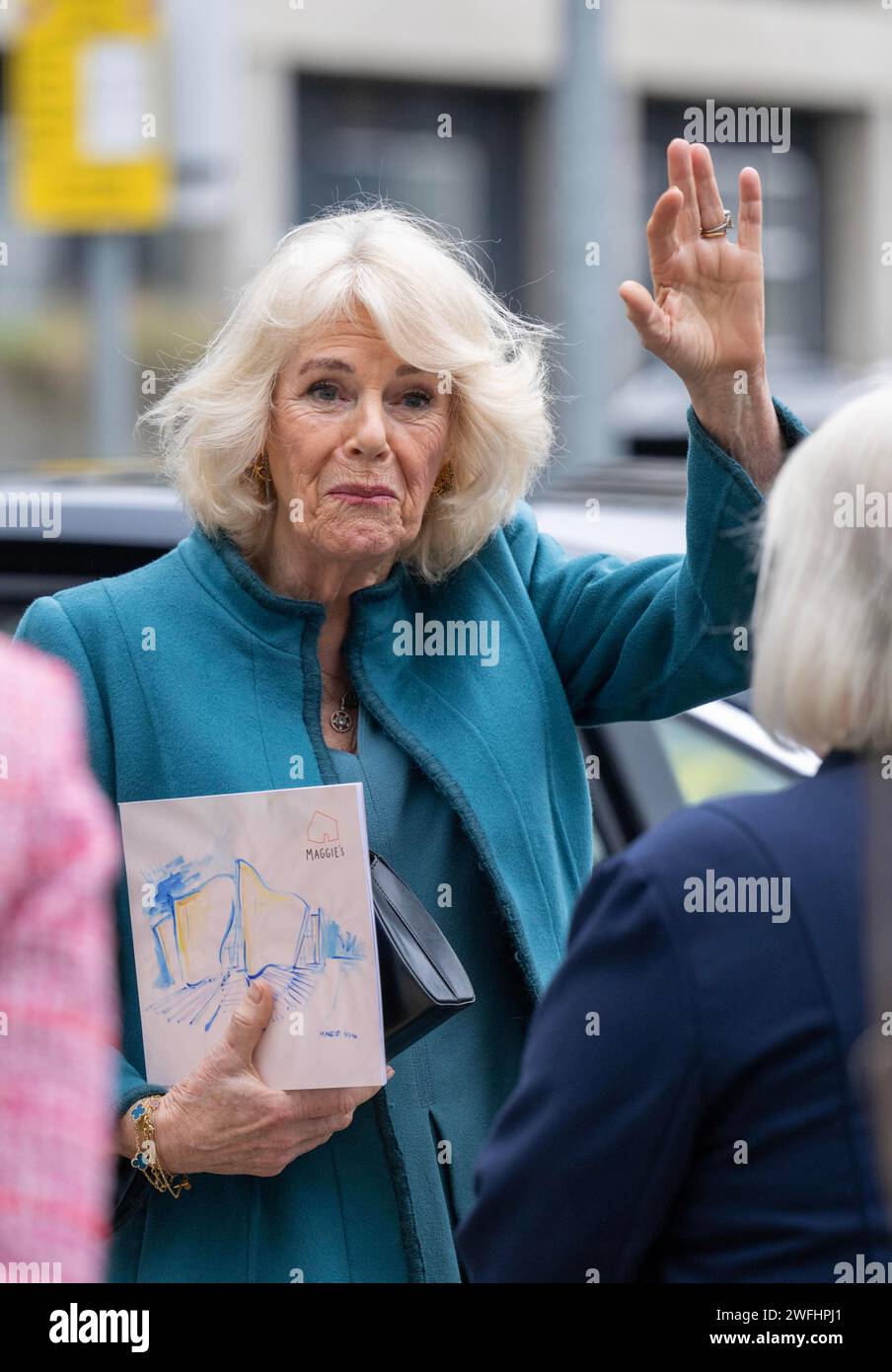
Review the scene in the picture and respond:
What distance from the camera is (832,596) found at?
60.7 inches

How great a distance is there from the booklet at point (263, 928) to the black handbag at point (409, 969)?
0.7 inches

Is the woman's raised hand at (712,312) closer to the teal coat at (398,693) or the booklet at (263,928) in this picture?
the teal coat at (398,693)

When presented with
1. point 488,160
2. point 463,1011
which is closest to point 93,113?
point 463,1011

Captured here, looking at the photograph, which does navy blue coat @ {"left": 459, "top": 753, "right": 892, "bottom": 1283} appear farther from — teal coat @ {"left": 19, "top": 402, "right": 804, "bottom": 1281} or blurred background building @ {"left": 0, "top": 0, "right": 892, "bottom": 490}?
blurred background building @ {"left": 0, "top": 0, "right": 892, "bottom": 490}

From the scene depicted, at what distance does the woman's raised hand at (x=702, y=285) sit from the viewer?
2.22m

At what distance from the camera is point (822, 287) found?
15.1 meters

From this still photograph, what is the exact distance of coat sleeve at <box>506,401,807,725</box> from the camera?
2.23 metres

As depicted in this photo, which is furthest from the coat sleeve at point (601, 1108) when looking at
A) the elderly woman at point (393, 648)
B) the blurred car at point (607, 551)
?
the blurred car at point (607, 551)

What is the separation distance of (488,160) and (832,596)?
1223 centimetres

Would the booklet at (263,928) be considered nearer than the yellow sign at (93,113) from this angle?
Yes
